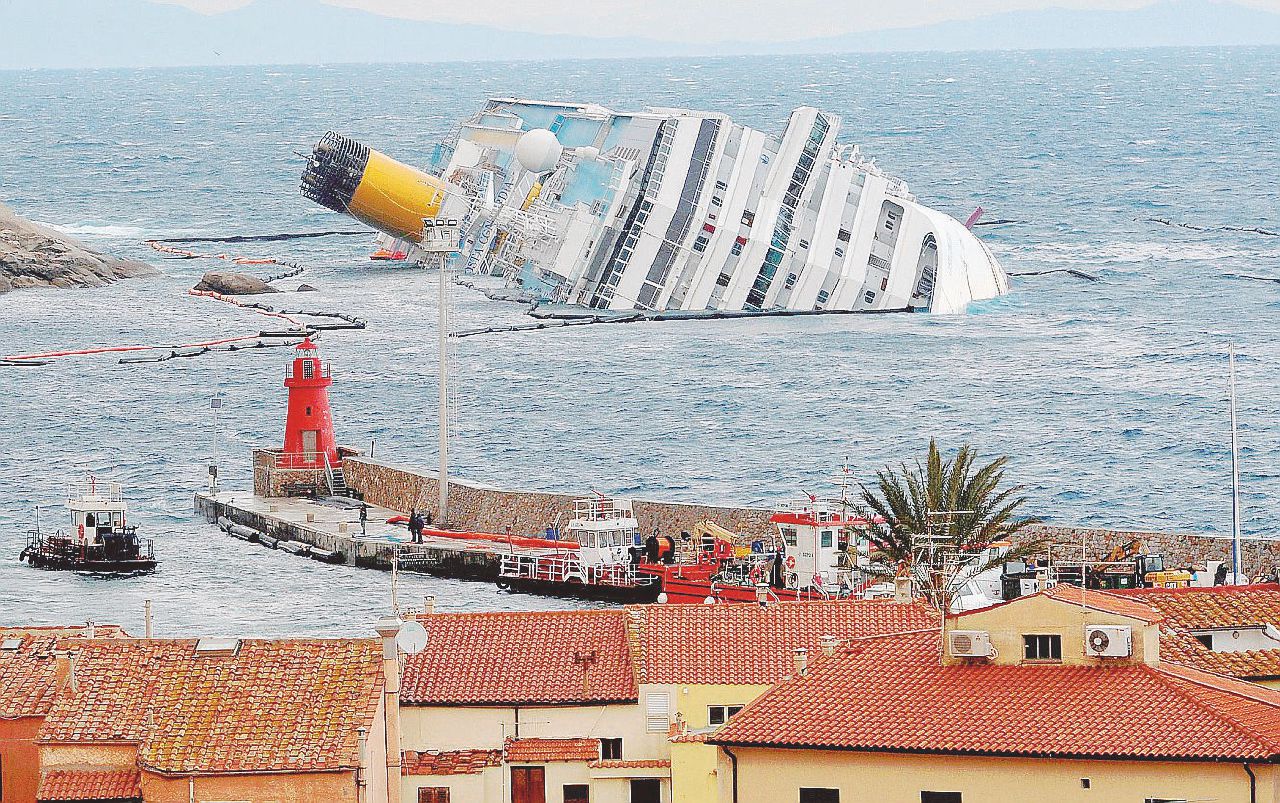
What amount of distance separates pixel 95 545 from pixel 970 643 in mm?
32279

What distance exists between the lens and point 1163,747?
73.3ft

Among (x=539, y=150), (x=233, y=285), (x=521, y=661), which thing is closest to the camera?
(x=521, y=661)

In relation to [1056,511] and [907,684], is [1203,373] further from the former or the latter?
[907,684]

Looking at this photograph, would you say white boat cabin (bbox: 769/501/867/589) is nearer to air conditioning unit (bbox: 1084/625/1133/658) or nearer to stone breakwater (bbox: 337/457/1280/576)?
stone breakwater (bbox: 337/457/1280/576)

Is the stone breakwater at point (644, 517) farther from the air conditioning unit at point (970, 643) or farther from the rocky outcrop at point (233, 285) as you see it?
the rocky outcrop at point (233, 285)

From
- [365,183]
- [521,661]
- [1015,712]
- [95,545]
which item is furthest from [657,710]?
[365,183]

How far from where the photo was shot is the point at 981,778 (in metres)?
22.9

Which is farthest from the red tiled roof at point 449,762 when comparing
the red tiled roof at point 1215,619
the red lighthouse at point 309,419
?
the red lighthouse at point 309,419

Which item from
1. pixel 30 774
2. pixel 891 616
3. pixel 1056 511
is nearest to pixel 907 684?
pixel 891 616

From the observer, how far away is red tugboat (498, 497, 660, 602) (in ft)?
162

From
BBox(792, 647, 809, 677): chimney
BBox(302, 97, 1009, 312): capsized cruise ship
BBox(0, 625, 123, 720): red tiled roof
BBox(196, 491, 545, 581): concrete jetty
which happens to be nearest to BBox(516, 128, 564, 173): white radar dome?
BBox(302, 97, 1009, 312): capsized cruise ship

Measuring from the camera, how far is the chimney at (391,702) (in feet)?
84.7

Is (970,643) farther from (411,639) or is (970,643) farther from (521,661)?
(521,661)

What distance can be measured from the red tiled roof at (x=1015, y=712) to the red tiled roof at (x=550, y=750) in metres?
3.75
